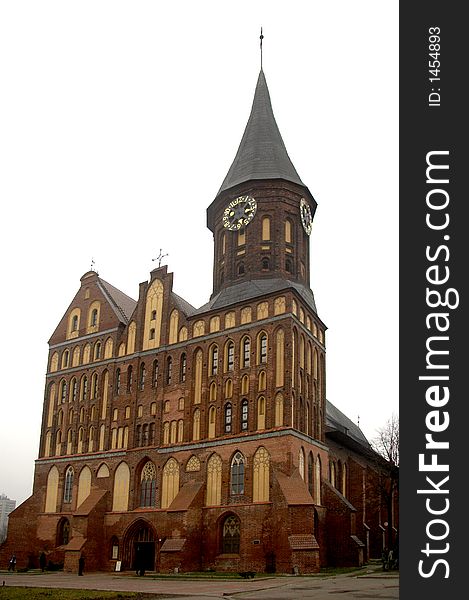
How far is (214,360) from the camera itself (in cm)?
4531

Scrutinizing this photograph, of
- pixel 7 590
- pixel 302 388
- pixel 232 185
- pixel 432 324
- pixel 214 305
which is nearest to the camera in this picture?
pixel 432 324

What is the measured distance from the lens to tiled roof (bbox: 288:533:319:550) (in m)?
36.0

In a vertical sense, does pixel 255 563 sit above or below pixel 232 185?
below

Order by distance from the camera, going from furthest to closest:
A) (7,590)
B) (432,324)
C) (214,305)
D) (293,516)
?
(214,305), (293,516), (7,590), (432,324)

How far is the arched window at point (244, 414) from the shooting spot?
42.0 meters

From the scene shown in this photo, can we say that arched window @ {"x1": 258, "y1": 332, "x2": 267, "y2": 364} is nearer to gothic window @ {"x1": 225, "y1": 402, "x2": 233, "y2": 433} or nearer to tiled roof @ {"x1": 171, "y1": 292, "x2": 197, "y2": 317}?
gothic window @ {"x1": 225, "y1": 402, "x2": 233, "y2": 433}

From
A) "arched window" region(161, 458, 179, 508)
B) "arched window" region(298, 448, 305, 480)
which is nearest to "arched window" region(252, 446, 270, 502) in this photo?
"arched window" region(298, 448, 305, 480)

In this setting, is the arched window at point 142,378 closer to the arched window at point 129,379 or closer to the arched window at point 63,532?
the arched window at point 129,379

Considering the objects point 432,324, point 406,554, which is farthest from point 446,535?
point 432,324

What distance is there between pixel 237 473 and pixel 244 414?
11.5 feet

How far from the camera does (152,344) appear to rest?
49.3 meters

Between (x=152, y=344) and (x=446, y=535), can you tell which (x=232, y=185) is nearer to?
(x=152, y=344)

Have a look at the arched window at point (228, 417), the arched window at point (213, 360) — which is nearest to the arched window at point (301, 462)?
the arched window at point (228, 417)

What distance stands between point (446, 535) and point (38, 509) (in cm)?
4493
